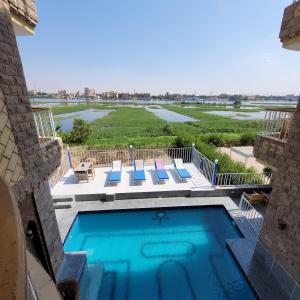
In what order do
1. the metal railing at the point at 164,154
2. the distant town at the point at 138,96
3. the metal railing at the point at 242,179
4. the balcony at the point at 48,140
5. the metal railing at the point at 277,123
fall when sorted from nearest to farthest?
the balcony at the point at 48,140 → the metal railing at the point at 277,123 → the metal railing at the point at 242,179 → the metal railing at the point at 164,154 → the distant town at the point at 138,96

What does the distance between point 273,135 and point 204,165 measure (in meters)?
4.93

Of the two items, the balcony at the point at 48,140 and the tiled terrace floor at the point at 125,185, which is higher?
the balcony at the point at 48,140

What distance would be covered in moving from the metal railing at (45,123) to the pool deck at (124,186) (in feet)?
13.1

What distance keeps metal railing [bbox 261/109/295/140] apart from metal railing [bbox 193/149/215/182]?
150 inches

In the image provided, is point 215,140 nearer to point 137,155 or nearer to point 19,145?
point 137,155

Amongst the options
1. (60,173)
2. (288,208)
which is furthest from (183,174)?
(60,173)

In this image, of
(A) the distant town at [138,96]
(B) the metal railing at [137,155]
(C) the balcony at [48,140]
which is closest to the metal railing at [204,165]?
(B) the metal railing at [137,155]

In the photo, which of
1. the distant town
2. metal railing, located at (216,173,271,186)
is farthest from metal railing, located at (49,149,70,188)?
the distant town

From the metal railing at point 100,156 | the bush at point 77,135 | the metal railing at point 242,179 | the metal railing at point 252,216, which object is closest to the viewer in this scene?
the metal railing at point 252,216

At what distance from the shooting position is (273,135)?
210 inches

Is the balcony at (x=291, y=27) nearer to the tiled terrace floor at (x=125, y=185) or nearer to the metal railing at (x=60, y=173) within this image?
the tiled terrace floor at (x=125, y=185)

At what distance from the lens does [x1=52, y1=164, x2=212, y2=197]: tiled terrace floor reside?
27.9 feet

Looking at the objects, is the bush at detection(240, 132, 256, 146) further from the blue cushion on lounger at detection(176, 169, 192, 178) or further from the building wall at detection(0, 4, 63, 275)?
the building wall at detection(0, 4, 63, 275)

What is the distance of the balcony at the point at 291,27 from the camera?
3.72 meters
